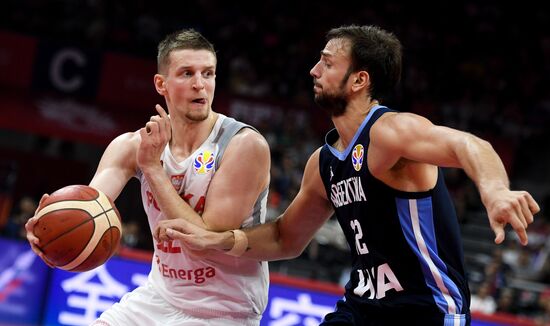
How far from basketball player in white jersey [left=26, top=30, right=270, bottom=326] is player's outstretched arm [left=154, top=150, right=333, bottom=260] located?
0.25 ft

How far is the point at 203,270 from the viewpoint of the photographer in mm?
4391

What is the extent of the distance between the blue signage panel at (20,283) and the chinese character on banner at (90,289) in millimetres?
263

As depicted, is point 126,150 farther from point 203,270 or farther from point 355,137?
point 355,137

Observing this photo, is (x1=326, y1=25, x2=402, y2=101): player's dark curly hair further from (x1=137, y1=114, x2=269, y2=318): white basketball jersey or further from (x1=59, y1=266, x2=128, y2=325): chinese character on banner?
(x1=59, y1=266, x2=128, y2=325): chinese character on banner

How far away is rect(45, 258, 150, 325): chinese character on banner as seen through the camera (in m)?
8.20

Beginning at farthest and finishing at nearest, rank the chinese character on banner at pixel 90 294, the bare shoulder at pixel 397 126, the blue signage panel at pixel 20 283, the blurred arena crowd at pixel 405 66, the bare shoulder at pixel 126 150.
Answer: the blurred arena crowd at pixel 405 66, the blue signage panel at pixel 20 283, the chinese character on banner at pixel 90 294, the bare shoulder at pixel 126 150, the bare shoulder at pixel 397 126

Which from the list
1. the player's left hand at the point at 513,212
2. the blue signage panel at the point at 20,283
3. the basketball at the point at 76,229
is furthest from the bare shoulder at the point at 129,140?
the blue signage panel at the point at 20,283

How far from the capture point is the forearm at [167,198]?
4203 millimetres

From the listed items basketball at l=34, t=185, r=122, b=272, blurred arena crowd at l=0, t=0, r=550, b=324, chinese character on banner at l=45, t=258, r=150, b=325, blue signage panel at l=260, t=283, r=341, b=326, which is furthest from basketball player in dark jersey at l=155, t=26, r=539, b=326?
blurred arena crowd at l=0, t=0, r=550, b=324

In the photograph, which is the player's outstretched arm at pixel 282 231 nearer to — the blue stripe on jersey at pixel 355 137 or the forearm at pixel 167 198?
the forearm at pixel 167 198

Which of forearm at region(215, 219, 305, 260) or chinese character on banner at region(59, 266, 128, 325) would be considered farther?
chinese character on banner at region(59, 266, 128, 325)

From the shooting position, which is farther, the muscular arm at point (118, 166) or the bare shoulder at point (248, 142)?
the muscular arm at point (118, 166)

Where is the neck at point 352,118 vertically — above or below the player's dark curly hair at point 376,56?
below

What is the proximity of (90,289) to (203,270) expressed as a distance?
4160 mm
